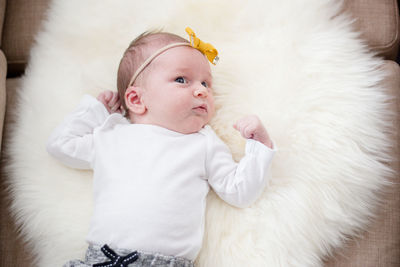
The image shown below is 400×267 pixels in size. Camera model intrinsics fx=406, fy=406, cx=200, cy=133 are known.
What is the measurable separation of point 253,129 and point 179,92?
0.81 feet

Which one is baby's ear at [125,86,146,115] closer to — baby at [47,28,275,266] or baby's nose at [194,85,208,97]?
baby at [47,28,275,266]

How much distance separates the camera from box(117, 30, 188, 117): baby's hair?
1.29 metres

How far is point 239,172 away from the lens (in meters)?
1.19

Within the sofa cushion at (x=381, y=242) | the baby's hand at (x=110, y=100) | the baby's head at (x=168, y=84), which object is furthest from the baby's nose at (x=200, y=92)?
the sofa cushion at (x=381, y=242)

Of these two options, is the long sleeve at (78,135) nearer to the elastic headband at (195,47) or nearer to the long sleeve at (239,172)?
the elastic headband at (195,47)

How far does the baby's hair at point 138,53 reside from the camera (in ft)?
4.22

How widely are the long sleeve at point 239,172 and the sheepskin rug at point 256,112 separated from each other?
0.17 ft

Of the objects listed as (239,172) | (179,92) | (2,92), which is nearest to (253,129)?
(239,172)

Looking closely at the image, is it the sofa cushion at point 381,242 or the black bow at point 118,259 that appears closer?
the black bow at point 118,259

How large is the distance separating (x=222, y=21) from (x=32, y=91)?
0.72 m

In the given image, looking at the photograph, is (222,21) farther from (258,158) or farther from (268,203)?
(268,203)

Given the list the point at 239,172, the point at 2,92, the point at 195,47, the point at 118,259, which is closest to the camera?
the point at 118,259

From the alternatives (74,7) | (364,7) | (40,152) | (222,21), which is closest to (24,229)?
(40,152)

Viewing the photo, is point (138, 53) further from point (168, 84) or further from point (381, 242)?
point (381, 242)
